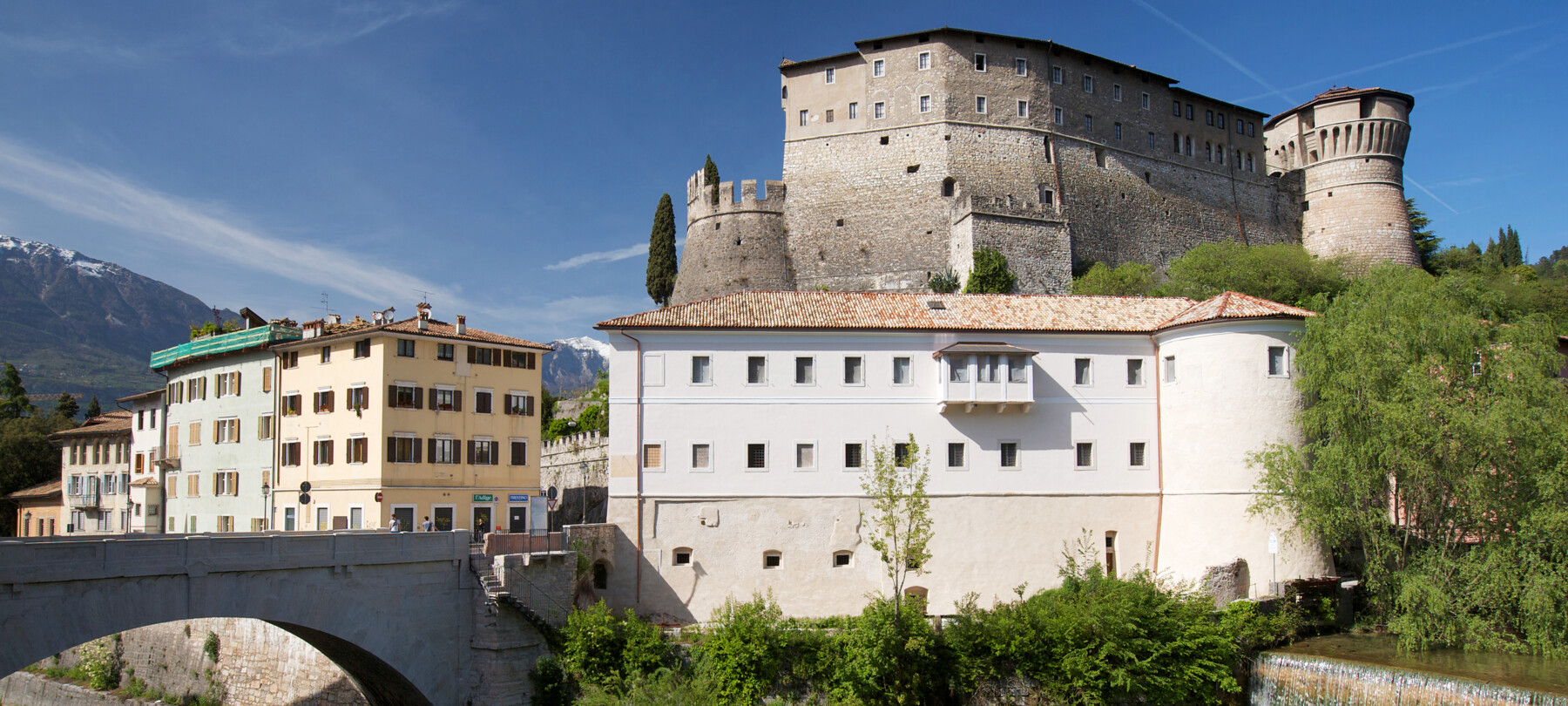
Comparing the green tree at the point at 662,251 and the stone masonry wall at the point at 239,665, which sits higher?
the green tree at the point at 662,251

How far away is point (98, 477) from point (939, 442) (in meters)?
42.9

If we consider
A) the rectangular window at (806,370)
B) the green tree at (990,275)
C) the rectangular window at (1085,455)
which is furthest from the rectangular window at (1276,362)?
the green tree at (990,275)

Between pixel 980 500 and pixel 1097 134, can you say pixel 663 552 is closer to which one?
pixel 980 500

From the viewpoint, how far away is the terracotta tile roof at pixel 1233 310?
32219 mm

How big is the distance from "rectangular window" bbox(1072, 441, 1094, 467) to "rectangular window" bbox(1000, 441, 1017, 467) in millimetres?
2037

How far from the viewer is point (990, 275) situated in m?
59.0

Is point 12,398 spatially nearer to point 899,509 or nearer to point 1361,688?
point 899,509

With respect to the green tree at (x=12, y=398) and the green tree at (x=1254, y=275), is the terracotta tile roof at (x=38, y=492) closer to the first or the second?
the green tree at (x=12, y=398)

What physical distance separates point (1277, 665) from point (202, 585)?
25704 millimetres

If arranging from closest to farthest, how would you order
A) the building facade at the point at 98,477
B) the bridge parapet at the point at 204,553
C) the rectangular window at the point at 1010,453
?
the bridge parapet at the point at 204,553 → the rectangular window at the point at 1010,453 → the building facade at the point at 98,477

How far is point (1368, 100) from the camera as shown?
7481 centimetres

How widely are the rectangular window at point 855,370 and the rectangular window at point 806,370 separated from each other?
39.3 inches

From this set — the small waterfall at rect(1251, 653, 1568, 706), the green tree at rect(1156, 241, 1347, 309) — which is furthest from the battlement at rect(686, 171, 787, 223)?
the small waterfall at rect(1251, 653, 1568, 706)

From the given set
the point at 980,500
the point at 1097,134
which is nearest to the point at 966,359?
the point at 980,500
